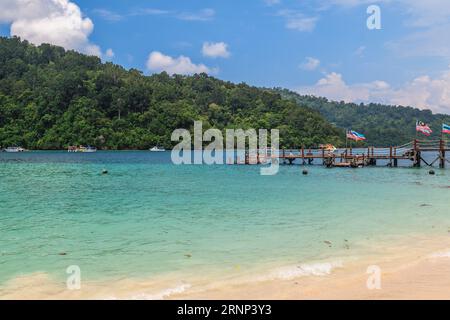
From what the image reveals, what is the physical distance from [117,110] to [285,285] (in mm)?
139186

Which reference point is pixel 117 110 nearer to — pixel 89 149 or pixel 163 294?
pixel 89 149

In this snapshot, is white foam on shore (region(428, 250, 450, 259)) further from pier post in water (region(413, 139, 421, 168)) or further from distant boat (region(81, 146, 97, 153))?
distant boat (region(81, 146, 97, 153))

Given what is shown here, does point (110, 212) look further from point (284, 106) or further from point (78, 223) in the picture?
point (284, 106)

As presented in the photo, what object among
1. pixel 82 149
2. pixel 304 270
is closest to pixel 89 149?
pixel 82 149

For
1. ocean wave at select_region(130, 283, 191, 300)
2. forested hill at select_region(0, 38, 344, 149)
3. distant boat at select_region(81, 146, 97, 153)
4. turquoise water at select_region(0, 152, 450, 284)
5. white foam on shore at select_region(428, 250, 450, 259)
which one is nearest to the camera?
ocean wave at select_region(130, 283, 191, 300)

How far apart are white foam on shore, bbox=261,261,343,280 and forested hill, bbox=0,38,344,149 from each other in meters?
126

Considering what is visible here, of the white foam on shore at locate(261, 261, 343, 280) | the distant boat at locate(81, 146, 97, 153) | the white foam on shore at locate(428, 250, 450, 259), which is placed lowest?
the white foam on shore at locate(261, 261, 343, 280)

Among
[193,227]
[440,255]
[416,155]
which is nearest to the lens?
[440,255]

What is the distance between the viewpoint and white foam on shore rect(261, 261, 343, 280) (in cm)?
912

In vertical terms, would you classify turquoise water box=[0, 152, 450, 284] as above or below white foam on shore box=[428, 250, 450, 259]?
below

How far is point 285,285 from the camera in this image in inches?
332

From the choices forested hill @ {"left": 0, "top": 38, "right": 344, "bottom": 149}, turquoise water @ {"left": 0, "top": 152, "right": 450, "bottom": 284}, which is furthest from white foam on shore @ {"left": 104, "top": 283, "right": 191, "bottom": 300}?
forested hill @ {"left": 0, "top": 38, "right": 344, "bottom": 149}

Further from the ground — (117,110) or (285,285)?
(117,110)
